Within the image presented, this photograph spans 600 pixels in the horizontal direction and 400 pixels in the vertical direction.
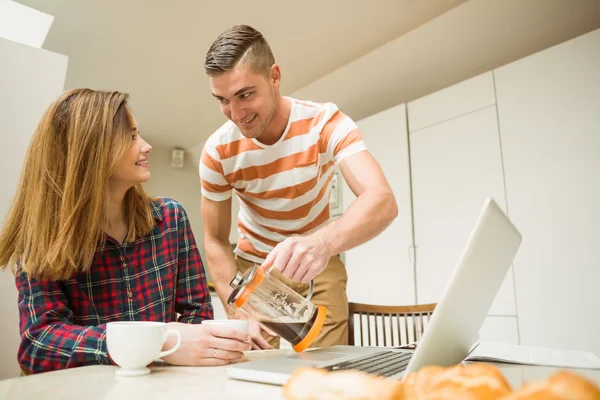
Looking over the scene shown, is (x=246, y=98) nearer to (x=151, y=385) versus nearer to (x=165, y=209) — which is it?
(x=165, y=209)

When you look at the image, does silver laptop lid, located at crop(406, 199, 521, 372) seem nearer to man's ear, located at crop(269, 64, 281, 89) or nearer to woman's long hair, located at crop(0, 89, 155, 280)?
woman's long hair, located at crop(0, 89, 155, 280)

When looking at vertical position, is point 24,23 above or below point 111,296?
above

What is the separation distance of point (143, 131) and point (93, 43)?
138 centimetres


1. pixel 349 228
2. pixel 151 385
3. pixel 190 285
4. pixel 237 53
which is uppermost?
pixel 237 53

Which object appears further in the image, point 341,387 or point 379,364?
point 379,364

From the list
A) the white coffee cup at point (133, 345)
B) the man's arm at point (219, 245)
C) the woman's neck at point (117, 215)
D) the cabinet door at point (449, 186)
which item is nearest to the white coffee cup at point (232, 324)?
the white coffee cup at point (133, 345)

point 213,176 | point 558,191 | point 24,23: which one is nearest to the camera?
point 213,176

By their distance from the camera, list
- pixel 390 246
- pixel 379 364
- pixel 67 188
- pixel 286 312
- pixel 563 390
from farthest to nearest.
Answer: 1. pixel 390 246
2. pixel 67 188
3. pixel 286 312
4. pixel 379 364
5. pixel 563 390

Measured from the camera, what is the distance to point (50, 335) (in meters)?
0.71

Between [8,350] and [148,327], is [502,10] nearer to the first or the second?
[148,327]

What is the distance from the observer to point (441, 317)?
0.43 meters

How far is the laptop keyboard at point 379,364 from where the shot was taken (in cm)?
53

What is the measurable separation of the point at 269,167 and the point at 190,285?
0.42 m

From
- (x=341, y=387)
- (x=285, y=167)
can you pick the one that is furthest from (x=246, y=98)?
(x=341, y=387)
